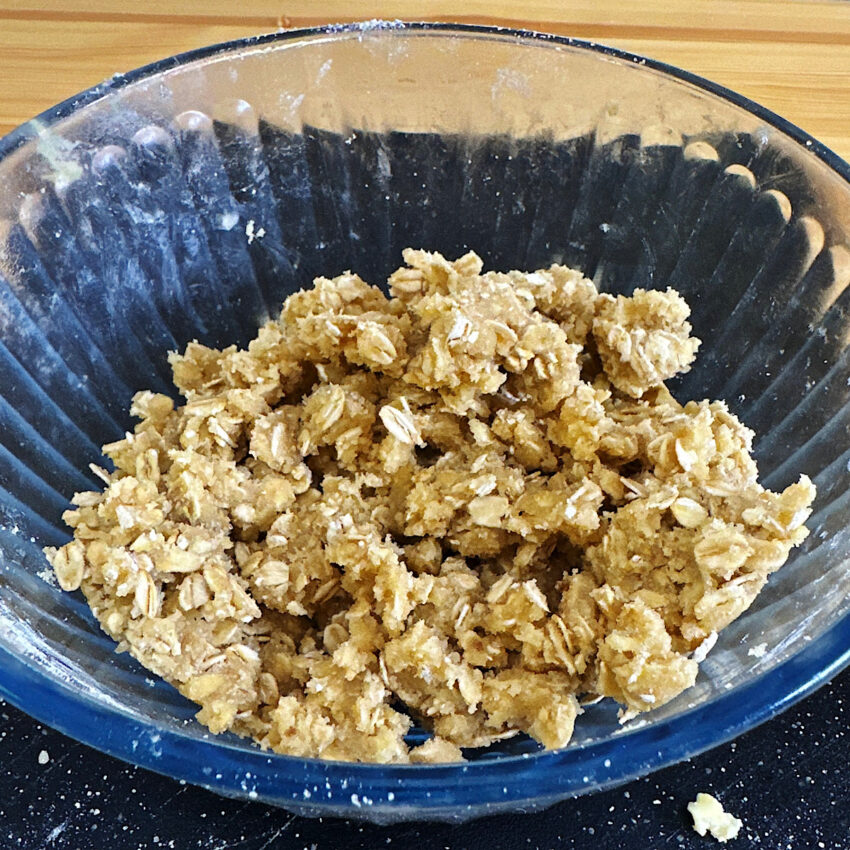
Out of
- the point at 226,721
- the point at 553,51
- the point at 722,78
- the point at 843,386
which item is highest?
the point at 553,51

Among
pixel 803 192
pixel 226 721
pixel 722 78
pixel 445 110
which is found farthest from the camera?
pixel 722 78

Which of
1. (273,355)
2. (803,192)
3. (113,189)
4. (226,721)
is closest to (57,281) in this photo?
(113,189)

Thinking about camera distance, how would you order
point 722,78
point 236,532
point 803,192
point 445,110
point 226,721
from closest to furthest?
point 226,721, point 236,532, point 803,192, point 445,110, point 722,78

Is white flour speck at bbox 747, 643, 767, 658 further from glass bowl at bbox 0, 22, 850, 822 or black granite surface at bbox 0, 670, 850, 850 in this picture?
black granite surface at bbox 0, 670, 850, 850

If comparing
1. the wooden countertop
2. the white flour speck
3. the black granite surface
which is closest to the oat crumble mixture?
the white flour speck

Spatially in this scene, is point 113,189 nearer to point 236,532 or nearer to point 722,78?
point 236,532

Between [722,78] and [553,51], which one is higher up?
[553,51]

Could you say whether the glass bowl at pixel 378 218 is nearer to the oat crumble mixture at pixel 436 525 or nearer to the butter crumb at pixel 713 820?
the oat crumble mixture at pixel 436 525

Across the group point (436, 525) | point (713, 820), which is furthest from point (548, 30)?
point (713, 820)
